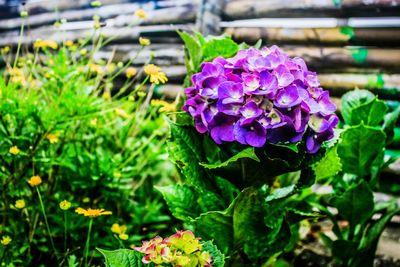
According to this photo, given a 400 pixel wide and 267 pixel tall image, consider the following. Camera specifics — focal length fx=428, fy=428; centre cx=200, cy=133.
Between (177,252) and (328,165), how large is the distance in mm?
615

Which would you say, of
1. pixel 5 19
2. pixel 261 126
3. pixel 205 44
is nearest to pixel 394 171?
pixel 205 44

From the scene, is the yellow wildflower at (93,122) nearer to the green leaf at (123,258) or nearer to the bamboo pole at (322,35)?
the green leaf at (123,258)

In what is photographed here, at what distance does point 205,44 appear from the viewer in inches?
60.7

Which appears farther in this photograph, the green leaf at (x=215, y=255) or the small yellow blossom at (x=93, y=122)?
the small yellow blossom at (x=93, y=122)

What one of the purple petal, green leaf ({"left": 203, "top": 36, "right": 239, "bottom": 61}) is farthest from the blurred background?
the purple petal

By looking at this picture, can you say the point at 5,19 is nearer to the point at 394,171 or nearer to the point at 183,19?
the point at 183,19

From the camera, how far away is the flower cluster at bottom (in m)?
0.86

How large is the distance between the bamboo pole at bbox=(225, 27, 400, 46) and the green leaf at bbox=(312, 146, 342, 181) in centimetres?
125

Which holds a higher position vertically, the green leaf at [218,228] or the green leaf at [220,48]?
the green leaf at [220,48]

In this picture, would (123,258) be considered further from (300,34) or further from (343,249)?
(300,34)

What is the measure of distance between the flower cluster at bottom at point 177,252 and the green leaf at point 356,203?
2.64 ft

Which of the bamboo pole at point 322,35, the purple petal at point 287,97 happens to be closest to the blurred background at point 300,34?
the bamboo pole at point 322,35

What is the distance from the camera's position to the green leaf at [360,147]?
151 cm

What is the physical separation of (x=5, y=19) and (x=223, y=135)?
164 inches
